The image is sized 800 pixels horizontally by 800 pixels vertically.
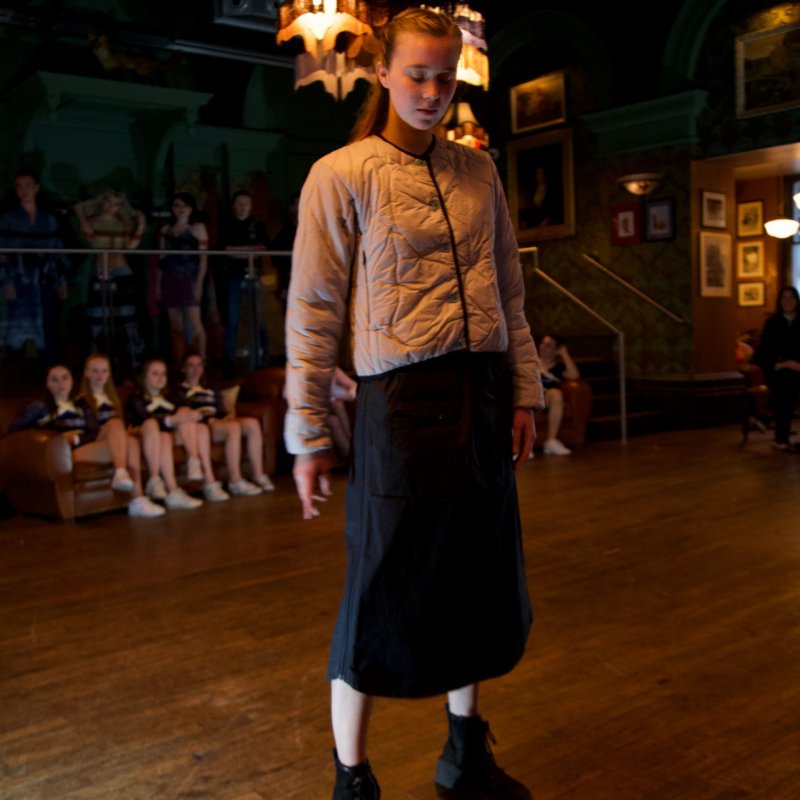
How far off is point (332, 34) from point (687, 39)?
4891 mm

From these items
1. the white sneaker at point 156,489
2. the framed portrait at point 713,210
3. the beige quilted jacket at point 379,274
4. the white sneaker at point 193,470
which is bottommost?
the white sneaker at point 156,489

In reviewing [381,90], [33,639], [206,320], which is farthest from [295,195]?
[381,90]

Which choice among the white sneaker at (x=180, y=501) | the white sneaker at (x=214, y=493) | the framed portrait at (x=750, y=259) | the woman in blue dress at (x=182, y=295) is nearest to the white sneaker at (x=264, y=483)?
the white sneaker at (x=214, y=493)

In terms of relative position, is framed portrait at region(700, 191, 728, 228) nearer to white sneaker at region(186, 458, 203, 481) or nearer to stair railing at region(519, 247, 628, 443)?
stair railing at region(519, 247, 628, 443)

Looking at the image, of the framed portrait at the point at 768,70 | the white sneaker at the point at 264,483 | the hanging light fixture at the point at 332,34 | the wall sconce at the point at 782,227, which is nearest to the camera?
the hanging light fixture at the point at 332,34

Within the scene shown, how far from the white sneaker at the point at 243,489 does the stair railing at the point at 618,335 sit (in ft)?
11.6

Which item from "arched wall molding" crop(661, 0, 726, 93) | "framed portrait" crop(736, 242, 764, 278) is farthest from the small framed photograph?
"arched wall molding" crop(661, 0, 726, 93)

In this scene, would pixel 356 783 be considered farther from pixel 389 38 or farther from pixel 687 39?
pixel 687 39

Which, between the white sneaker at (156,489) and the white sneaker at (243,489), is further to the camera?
the white sneaker at (243,489)

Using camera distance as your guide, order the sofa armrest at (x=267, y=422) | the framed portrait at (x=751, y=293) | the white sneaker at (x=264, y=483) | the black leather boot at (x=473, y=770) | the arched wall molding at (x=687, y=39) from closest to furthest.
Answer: the black leather boot at (x=473, y=770) < the white sneaker at (x=264, y=483) < the sofa armrest at (x=267, y=422) < the arched wall molding at (x=687, y=39) < the framed portrait at (x=751, y=293)

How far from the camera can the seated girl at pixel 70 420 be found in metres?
5.39

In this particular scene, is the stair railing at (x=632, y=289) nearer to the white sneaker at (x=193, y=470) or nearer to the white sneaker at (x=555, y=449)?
the white sneaker at (x=555, y=449)

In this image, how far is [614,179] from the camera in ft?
31.8

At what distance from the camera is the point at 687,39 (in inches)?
347
